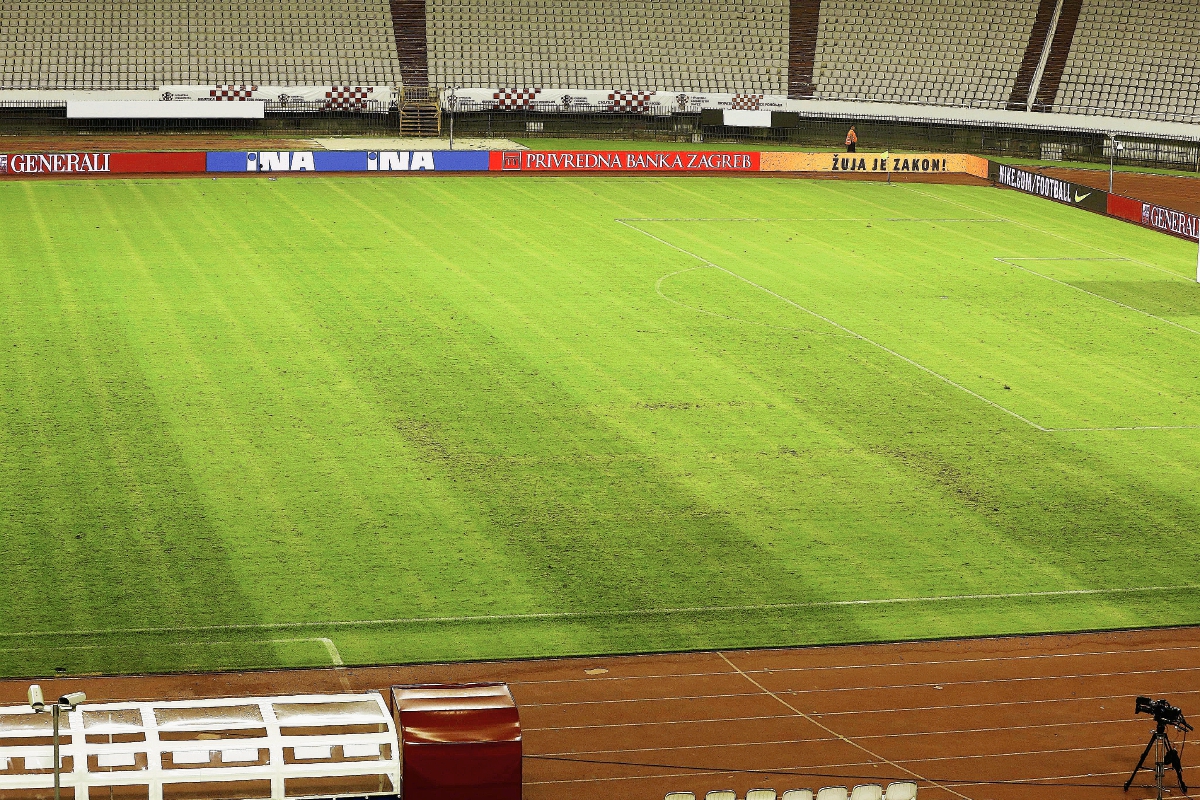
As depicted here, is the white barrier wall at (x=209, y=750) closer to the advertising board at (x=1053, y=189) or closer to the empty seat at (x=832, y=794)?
the empty seat at (x=832, y=794)

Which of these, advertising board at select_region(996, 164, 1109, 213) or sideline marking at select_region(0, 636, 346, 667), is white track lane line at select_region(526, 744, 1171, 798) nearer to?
sideline marking at select_region(0, 636, 346, 667)

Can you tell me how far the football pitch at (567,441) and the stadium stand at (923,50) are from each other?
2514 centimetres

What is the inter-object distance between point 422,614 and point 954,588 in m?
5.67

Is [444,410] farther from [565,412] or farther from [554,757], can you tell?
[554,757]

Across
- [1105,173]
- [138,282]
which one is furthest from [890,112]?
[138,282]

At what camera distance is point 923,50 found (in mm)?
63938

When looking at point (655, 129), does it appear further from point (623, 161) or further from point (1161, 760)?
point (1161, 760)

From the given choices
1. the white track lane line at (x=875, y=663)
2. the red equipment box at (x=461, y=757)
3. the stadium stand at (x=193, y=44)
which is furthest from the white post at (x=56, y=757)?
the stadium stand at (x=193, y=44)

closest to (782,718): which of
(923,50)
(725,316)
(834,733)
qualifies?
(834,733)

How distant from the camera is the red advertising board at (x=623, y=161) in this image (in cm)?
4984

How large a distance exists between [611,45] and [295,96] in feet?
43.9

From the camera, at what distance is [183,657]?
48.0 ft

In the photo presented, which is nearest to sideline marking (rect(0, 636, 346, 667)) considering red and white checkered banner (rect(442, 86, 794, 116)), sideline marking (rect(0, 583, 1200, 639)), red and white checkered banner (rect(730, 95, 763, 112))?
sideline marking (rect(0, 583, 1200, 639))

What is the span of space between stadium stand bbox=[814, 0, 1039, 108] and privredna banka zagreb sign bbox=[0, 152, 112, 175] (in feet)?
97.4
